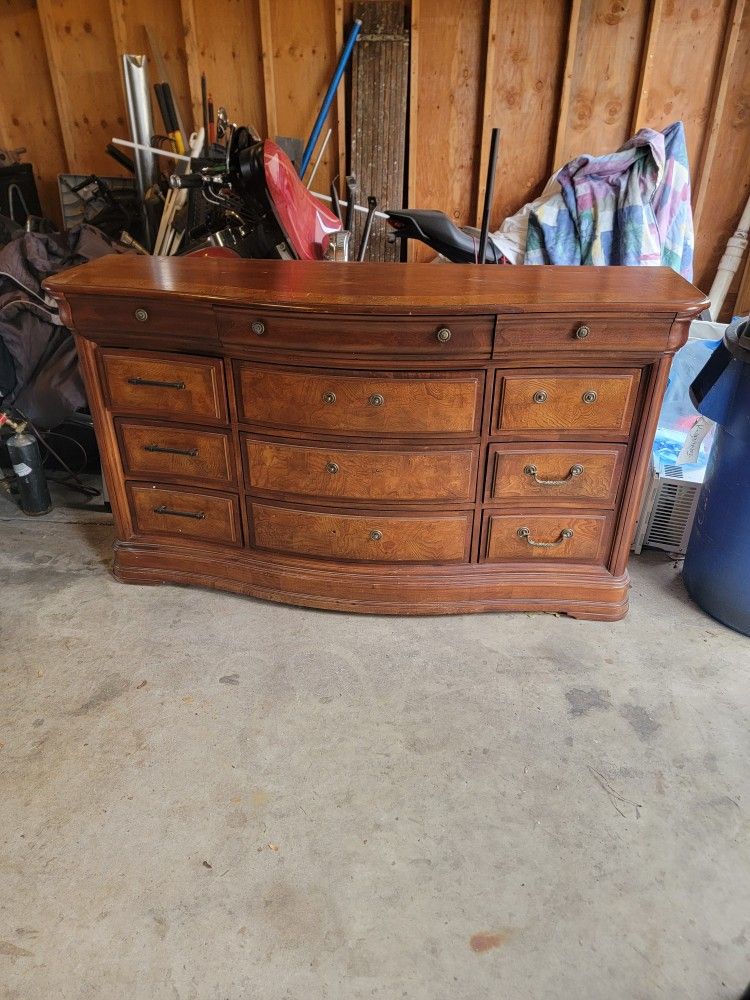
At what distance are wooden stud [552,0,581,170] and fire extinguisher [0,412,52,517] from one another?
9.27ft

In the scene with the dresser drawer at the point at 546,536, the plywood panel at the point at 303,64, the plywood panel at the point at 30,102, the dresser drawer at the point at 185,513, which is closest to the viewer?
the dresser drawer at the point at 546,536

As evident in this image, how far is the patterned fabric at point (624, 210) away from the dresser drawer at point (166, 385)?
193cm

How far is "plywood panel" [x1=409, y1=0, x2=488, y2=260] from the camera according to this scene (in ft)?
10.5

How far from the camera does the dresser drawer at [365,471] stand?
73.5 inches

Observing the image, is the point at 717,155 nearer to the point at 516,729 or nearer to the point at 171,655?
the point at 516,729

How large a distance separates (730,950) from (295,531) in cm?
142

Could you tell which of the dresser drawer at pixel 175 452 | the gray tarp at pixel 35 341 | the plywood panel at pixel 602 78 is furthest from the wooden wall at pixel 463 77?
the dresser drawer at pixel 175 452

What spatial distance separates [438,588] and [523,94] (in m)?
2.68

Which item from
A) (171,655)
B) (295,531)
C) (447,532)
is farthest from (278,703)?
(447,532)

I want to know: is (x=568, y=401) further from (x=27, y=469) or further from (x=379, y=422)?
(x=27, y=469)

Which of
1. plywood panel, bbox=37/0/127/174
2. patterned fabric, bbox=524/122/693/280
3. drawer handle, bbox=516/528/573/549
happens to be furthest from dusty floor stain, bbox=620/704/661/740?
plywood panel, bbox=37/0/127/174

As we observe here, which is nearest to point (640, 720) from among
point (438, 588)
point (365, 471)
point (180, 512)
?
point (438, 588)

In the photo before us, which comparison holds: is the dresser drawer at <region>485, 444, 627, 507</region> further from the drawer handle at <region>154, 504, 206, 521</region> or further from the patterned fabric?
the patterned fabric

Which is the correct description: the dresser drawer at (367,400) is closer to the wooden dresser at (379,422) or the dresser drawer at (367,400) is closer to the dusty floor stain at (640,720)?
the wooden dresser at (379,422)
